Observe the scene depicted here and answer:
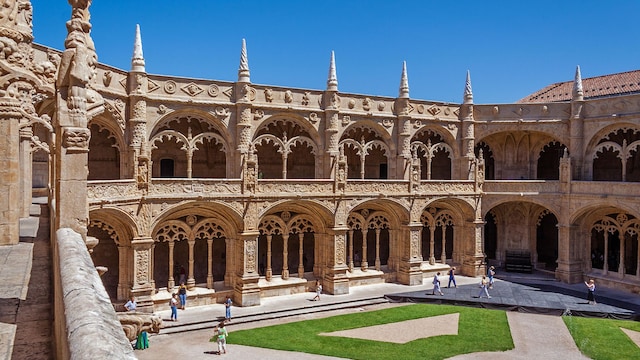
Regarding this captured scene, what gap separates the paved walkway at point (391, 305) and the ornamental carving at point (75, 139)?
11.3 m

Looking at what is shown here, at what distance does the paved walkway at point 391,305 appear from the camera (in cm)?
1706

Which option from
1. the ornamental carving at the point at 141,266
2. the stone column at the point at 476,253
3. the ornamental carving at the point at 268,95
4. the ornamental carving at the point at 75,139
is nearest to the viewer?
the ornamental carving at the point at 75,139

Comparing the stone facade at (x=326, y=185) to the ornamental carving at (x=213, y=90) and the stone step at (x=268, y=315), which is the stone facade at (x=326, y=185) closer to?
the ornamental carving at (x=213, y=90)

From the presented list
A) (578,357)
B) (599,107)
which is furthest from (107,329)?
(599,107)

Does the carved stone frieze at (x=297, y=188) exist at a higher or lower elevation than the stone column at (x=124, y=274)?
higher

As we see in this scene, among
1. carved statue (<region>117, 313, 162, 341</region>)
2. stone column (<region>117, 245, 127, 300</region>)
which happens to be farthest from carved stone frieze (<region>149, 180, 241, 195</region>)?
carved statue (<region>117, 313, 162, 341</region>)

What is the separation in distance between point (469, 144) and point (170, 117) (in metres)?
17.8

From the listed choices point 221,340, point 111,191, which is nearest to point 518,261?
point 221,340

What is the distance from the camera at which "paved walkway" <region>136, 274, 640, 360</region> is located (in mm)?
17062

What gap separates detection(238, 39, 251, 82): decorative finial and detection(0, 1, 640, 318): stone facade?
104mm

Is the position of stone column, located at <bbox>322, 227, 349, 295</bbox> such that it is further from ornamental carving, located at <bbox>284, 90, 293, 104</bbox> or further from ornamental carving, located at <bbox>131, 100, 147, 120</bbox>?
ornamental carving, located at <bbox>131, 100, 147, 120</bbox>

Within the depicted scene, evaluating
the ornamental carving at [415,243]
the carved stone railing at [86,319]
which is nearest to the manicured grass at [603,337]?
the ornamental carving at [415,243]

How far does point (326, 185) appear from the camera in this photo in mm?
25234

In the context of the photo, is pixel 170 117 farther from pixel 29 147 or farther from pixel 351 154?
pixel 351 154
